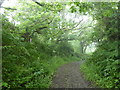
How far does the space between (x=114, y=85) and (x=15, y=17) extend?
9389mm

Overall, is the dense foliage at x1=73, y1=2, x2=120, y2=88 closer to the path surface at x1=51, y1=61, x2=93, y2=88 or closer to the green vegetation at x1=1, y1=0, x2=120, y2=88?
the green vegetation at x1=1, y1=0, x2=120, y2=88

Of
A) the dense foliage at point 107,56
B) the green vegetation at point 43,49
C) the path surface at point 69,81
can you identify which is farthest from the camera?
the path surface at point 69,81

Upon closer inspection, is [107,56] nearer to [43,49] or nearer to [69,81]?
[69,81]

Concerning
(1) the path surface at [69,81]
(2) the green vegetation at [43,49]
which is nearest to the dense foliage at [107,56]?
(2) the green vegetation at [43,49]

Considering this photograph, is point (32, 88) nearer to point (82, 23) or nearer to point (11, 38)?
point (11, 38)

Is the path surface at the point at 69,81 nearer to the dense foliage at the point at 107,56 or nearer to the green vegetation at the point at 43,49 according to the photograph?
the green vegetation at the point at 43,49

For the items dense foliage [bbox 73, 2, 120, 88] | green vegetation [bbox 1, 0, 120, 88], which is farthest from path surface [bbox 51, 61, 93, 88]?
dense foliage [bbox 73, 2, 120, 88]

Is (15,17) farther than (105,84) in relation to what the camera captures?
Yes

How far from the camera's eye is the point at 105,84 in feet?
17.2

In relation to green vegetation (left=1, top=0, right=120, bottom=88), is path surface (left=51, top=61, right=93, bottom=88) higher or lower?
lower

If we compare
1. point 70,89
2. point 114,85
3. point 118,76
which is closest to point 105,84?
point 114,85

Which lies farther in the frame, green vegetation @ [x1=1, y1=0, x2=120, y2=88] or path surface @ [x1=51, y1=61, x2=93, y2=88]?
path surface @ [x1=51, y1=61, x2=93, y2=88]

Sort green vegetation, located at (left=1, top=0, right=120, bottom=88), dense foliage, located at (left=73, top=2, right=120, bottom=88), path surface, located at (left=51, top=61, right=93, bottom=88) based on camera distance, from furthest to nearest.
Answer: path surface, located at (left=51, top=61, right=93, bottom=88)
dense foliage, located at (left=73, top=2, right=120, bottom=88)
green vegetation, located at (left=1, top=0, right=120, bottom=88)

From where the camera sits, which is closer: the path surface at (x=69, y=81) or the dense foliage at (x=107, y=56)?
the dense foliage at (x=107, y=56)
